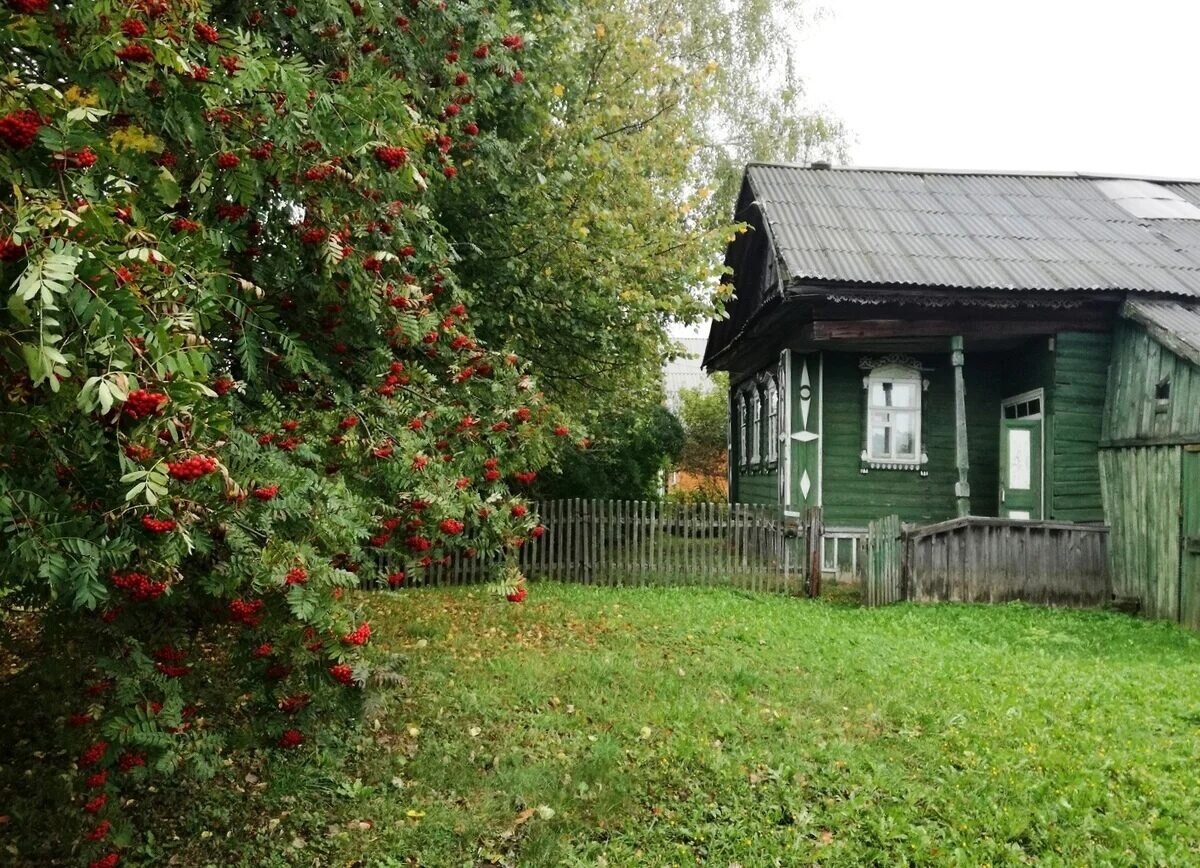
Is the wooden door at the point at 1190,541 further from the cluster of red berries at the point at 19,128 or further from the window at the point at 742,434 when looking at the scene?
the cluster of red berries at the point at 19,128

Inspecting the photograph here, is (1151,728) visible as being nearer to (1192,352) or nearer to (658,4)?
(1192,352)

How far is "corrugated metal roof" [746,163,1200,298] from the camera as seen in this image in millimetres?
11500

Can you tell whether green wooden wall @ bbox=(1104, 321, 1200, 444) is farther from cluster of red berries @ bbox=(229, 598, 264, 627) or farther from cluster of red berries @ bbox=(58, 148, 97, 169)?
cluster of red berries @ bbox=(58, 148, 97, 169)

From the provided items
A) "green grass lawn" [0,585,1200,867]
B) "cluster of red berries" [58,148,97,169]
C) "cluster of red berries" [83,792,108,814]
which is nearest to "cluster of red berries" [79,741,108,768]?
"cluster of red berries" [83,792,108,814]

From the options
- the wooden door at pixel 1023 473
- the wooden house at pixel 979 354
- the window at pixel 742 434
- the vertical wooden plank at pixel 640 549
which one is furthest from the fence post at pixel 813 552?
the window at pixel 742 434

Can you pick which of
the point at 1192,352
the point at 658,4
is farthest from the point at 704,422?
the point at 1192,352

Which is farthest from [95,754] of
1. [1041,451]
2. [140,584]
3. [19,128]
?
[1041,451]

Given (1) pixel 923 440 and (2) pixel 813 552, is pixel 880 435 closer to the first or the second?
(1) pixel 923 440

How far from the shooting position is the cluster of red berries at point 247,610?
300 centimetres

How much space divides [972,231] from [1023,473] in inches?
159

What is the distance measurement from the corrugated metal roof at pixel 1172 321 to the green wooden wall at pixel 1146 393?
5.2 inches

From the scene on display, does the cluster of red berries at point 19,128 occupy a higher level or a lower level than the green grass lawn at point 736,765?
higher

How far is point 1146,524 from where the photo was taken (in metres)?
9.71

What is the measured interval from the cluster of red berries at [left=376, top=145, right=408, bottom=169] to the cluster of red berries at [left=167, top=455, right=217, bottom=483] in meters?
1.58
